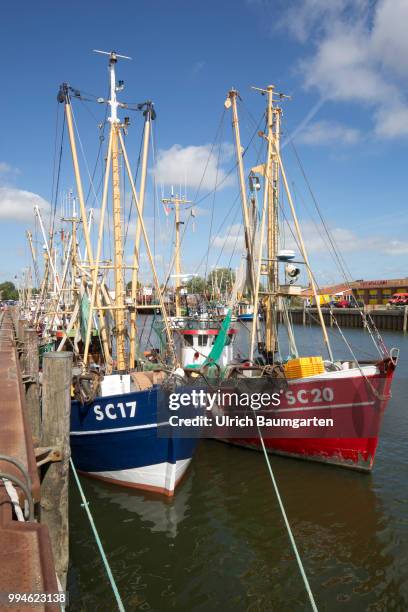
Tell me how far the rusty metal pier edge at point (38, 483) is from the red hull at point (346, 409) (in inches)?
295

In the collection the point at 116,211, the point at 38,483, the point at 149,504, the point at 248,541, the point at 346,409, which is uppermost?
the point at 116,211

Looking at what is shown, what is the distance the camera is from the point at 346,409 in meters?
12.4

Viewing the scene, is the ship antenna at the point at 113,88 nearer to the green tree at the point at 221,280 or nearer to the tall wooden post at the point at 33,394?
the tall wooden post at the point at 33,394

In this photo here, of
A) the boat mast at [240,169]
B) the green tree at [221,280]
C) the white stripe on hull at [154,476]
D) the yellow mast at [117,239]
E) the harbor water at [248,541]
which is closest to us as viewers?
the harbor water at [248,541]

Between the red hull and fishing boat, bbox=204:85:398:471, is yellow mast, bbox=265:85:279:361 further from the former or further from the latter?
the red hull

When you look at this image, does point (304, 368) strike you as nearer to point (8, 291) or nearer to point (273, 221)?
point (273, 221)

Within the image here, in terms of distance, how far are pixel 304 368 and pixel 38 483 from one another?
982cm

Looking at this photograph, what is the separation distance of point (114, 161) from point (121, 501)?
998 cm

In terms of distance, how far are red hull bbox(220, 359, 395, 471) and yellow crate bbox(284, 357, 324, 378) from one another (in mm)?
300

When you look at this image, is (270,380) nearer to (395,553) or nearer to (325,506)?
(325,506)

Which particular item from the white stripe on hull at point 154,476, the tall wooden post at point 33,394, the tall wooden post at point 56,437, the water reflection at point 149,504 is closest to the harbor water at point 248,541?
the water reflection at point 149,504

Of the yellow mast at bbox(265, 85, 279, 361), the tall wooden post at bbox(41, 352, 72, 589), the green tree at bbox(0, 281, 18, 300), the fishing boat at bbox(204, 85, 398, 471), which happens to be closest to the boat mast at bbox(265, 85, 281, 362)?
the yellow mast at bbox(265, 85, 279, 361)

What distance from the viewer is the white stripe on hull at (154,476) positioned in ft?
35.2

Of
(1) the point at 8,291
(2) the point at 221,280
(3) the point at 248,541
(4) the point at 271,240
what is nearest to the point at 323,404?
(3) the point at 248,541
